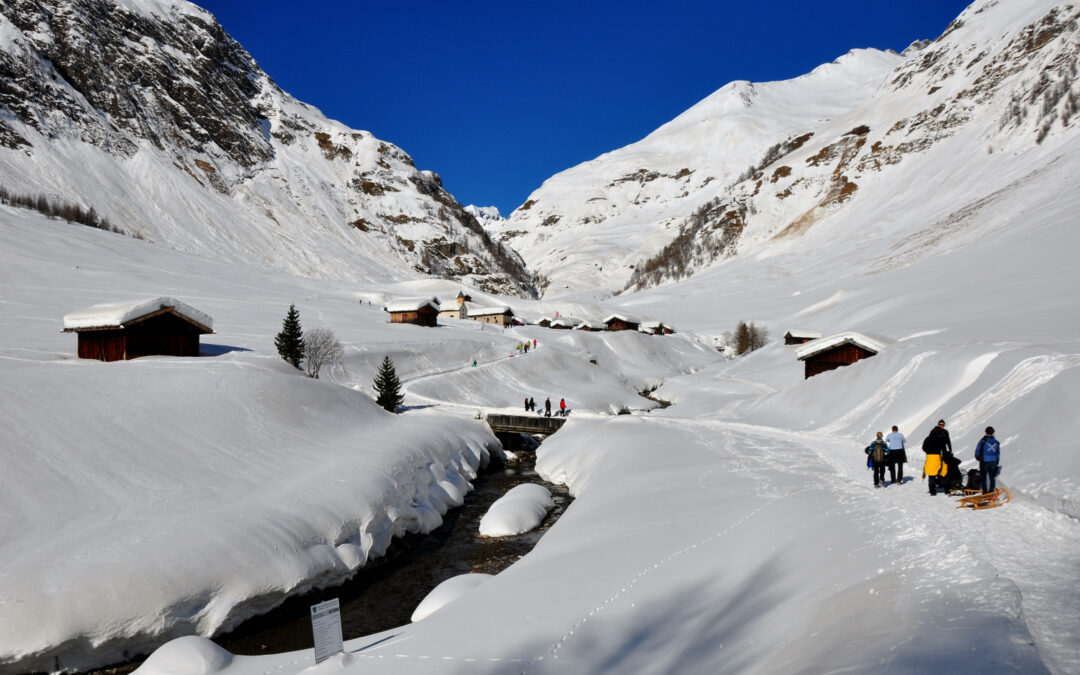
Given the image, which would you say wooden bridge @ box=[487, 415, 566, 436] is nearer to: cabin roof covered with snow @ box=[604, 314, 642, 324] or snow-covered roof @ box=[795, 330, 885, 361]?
snow-covered roof @ box=[795, 330, 885, 361]

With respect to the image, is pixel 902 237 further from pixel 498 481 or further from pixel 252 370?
pixel 252 370

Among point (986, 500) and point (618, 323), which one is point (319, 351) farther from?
point (618, 323)

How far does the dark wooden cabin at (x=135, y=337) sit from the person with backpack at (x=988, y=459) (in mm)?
36874

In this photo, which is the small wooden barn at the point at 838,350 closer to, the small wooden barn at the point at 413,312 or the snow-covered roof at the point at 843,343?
the snow-covered roof at the point at 843,343

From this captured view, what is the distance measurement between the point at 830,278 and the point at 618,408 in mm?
79341

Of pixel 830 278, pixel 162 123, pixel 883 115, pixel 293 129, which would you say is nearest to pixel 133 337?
pixel 830 278

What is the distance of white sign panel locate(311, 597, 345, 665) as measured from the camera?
30.1ft

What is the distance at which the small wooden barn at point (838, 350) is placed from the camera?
127 feet

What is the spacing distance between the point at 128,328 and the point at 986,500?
37.8m

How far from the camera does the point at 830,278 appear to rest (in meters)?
113

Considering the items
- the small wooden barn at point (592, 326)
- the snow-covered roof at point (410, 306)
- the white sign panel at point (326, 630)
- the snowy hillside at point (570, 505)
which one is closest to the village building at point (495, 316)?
the small wooden barn at point (592, 326)

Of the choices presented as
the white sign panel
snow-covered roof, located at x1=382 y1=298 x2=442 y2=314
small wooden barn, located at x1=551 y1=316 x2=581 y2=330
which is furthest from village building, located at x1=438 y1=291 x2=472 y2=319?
the white sign panel

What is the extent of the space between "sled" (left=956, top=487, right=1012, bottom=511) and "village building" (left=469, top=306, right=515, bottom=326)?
74.7 meters

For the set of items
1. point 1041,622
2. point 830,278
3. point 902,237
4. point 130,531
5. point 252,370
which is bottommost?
point 130,531
